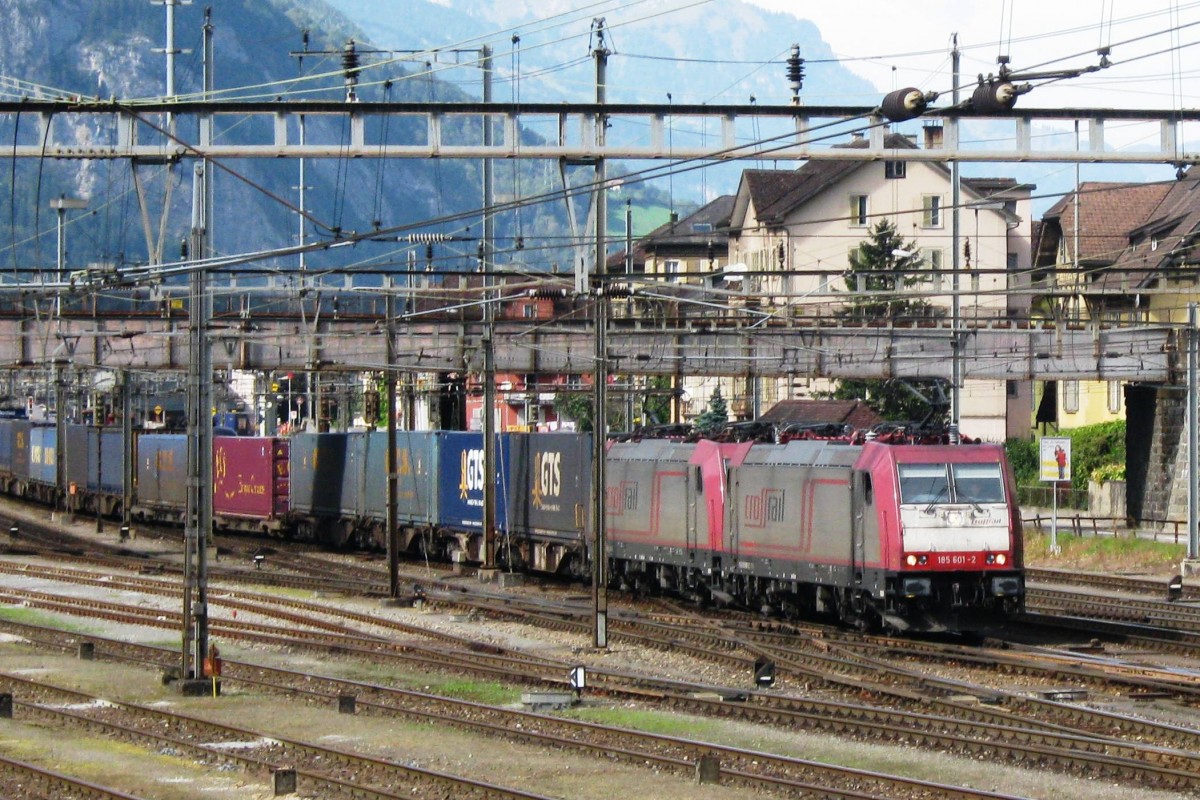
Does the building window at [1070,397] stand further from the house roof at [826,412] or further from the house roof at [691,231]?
the house roof at [691,231]

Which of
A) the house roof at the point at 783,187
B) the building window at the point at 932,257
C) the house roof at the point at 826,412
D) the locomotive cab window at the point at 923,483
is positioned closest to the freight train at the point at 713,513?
the locomotive cab window at the point at 923,483

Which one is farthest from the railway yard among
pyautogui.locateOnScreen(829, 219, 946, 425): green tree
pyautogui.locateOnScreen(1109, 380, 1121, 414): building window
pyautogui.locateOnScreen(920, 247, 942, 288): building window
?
pyautogui.locateOnScreen(920, 247, 942, 288): building window

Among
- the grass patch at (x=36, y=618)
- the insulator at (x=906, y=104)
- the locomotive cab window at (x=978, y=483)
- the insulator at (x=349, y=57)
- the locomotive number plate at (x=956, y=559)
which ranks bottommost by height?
the grass patch at (x=36, y=618)

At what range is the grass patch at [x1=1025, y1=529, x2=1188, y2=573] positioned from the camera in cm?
4291

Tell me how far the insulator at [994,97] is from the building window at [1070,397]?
53.2m

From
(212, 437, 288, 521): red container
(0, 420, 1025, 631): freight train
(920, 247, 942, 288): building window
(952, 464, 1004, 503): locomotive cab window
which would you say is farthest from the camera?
(920, 247, 942, 288): building window

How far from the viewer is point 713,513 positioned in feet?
103

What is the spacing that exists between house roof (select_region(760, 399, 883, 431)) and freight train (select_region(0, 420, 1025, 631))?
17570 mm

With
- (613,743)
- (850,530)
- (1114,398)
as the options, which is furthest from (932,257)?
(613,743)

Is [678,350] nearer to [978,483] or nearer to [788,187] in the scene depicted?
[978,483]

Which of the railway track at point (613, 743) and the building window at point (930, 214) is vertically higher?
the building window at point (930, 214)

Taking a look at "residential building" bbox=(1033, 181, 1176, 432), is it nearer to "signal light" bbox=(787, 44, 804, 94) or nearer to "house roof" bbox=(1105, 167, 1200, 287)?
"house roof" bbox=(1105, 167, 1200, 287)

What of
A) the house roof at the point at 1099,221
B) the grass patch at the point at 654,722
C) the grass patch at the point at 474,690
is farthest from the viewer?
the house roof at the point at 1099,221

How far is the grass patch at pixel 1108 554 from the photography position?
42.9 meters
